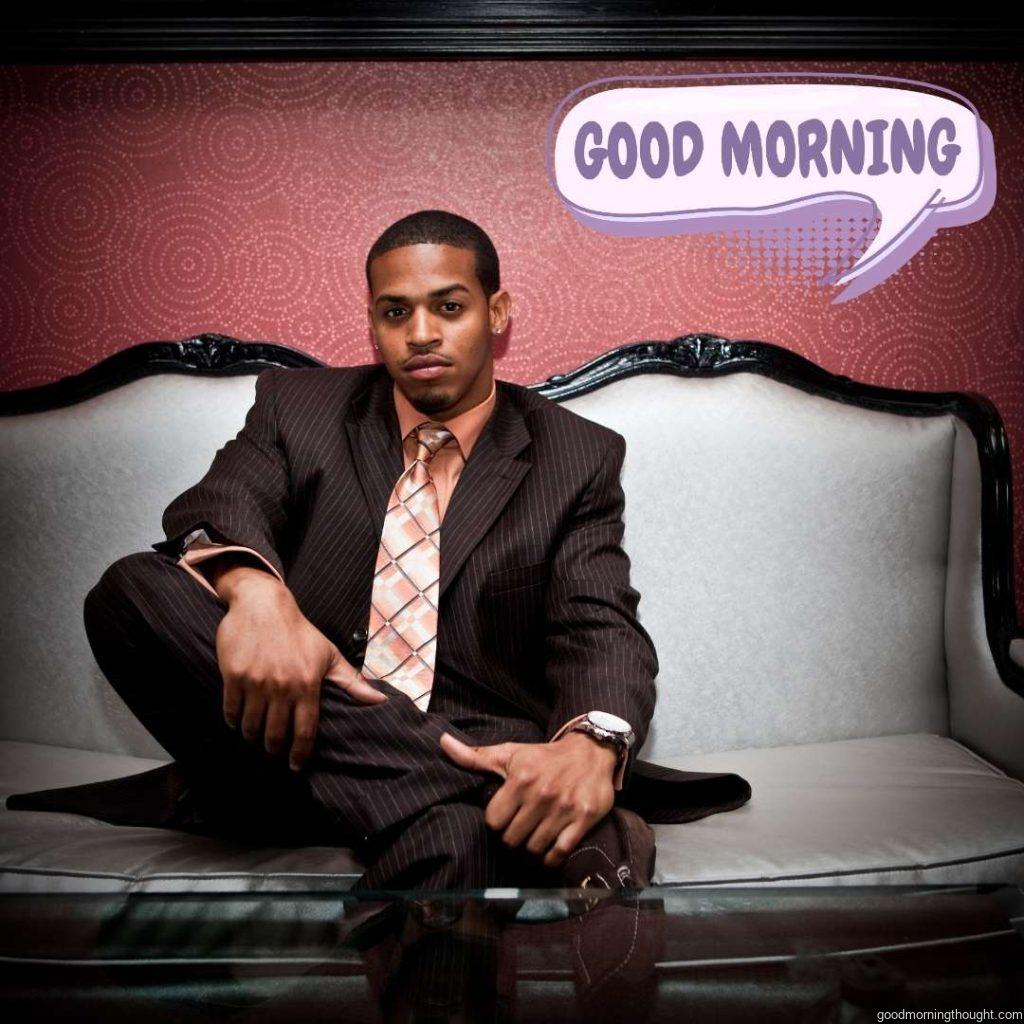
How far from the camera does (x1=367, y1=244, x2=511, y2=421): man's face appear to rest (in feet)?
5.52

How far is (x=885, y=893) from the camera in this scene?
98 centimetres

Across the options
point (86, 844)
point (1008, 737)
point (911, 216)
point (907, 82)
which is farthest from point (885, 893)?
point (907, 82)

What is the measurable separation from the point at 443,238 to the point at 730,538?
0.89 meters

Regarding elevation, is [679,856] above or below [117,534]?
below

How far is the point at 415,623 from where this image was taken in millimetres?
1577

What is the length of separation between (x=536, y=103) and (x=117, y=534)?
4.78 feet

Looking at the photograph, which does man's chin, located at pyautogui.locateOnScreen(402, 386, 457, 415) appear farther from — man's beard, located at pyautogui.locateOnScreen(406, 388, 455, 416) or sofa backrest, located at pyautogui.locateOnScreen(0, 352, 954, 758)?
sofa backrest, located at pyautogui.locateOnScreen(0, 352, 954, 758)

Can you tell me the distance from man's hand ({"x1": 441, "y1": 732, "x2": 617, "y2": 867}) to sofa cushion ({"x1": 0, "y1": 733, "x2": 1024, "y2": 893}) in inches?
7.3

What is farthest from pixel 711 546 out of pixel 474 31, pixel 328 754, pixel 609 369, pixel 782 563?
pixel 474 31

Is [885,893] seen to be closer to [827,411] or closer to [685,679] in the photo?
[685,679]

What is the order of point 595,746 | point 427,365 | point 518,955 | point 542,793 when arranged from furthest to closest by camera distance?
1. point 427,365
2. point 595,746
3. point 542,793
4. point 518,955

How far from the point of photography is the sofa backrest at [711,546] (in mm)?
1885

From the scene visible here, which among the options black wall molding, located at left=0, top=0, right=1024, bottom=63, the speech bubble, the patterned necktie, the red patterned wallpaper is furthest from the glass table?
black wall molding, located at left=0, top=0, right=1024, bottom=63

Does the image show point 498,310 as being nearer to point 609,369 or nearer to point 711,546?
point 609,369
